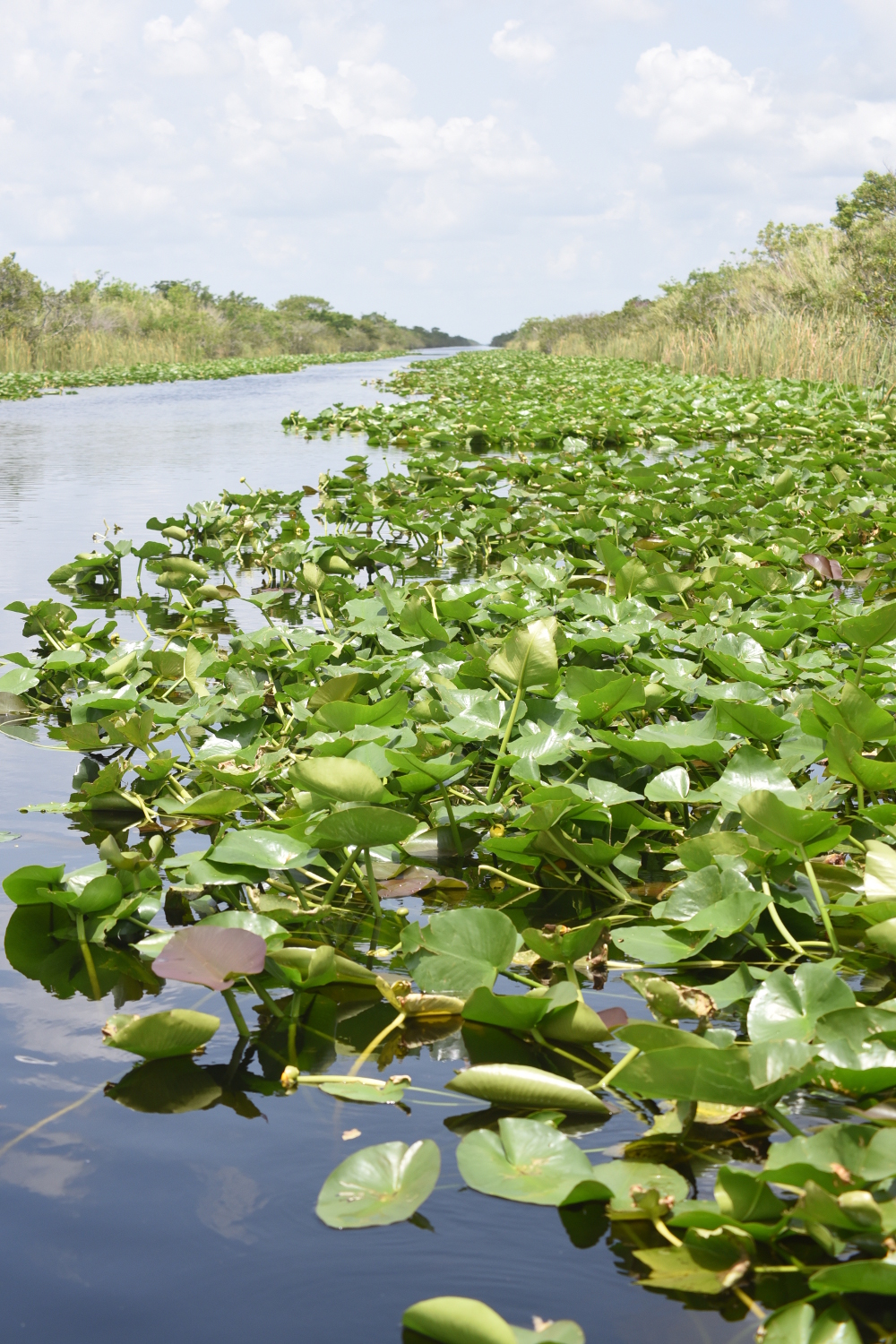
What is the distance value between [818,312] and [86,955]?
13.4 m

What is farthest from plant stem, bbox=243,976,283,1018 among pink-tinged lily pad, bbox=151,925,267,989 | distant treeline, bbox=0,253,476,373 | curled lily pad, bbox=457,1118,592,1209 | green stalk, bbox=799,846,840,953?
distant treeline, bbox=0,253,476,373

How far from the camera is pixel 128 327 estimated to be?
27.5m

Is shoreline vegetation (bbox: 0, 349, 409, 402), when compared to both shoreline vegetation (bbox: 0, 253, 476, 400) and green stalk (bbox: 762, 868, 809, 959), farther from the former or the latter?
green stalk (bbox: 762, 868, 809, 959)

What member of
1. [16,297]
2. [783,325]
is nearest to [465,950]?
[783,325]

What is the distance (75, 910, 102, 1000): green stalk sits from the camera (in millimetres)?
1259

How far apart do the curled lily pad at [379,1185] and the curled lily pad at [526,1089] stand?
0.11 metres

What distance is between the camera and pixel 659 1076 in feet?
2.76

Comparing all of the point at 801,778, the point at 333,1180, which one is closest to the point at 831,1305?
the point at 333,1180

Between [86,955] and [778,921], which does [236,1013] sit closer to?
[86,955]

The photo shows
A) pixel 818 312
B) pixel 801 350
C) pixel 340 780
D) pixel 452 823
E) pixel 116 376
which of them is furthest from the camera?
pixel 116 376

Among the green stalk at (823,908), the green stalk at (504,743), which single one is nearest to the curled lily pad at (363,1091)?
the green stalk at (823,908)

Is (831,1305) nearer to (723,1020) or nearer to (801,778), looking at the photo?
(723,1020)

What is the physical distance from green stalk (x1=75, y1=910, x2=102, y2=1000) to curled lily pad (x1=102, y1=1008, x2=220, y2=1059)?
21 centimetres

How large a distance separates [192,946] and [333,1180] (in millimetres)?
257
